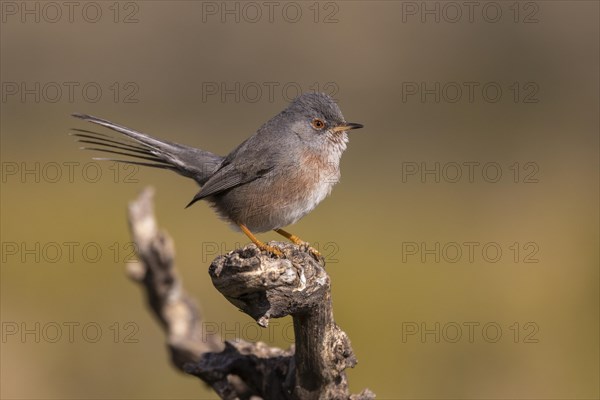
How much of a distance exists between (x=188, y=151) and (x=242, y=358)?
1.73 meters

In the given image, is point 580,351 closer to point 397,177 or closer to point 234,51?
point 397,177

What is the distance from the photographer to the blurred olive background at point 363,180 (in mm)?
9586

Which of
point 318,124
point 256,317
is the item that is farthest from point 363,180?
point 256,317

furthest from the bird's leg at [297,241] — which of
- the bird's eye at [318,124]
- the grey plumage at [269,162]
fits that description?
the bird's eye at [318,124]

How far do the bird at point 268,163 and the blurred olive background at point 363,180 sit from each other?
298 centimetres

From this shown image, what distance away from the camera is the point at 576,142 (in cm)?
1452

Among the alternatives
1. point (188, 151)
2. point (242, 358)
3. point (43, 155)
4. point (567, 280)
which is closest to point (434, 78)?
point (567, 280)

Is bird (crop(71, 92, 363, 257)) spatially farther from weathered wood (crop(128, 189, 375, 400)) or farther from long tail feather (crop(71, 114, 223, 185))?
weathered wood (crop(128, 189, 375, 400))

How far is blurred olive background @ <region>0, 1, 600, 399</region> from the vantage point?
9586 millimetres

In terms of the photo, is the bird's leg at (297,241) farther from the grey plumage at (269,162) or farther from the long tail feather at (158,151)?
the long tail feather at (158,151)

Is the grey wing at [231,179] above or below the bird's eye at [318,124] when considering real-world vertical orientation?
below

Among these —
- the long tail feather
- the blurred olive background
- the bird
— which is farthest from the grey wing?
the blurred olive background

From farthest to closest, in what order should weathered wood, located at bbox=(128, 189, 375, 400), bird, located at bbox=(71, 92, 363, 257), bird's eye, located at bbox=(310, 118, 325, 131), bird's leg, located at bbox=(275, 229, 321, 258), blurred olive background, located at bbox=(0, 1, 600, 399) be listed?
blurred olive background, located at bbox=(0, 1, 600, 399)
bird's eye, located at bbox=(310, 118, 325, 131)
bird, located at bbox=(71, 92, 363, 257)
bird's leg, located at bbox=(275, 229, 321, 258)
weathered wood, located at bbox=(128, 189, 375, 400)

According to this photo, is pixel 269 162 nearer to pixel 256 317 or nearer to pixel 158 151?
pixel 158 151
